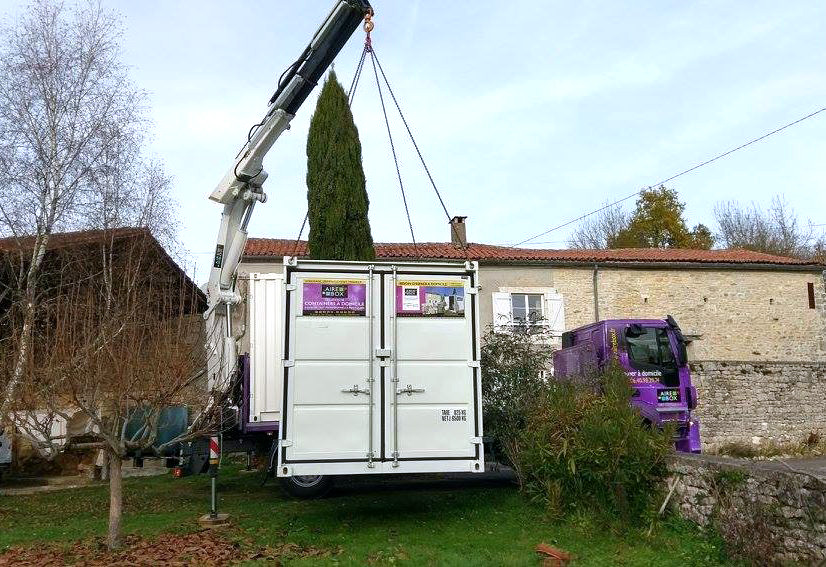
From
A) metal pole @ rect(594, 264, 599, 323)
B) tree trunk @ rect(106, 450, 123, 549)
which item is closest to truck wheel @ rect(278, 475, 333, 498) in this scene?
tree trunk @ rect(106, 450, 123, 549)

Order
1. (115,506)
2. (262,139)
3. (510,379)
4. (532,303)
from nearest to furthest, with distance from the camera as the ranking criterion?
(115,506) < (262,139) < (510,379) < (532,303)

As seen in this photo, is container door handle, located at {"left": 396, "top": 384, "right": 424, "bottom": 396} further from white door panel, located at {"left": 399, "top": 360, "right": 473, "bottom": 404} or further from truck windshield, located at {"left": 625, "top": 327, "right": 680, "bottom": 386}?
truck windshield, located at {"left": 625, "top": 327, "right": 680, "bottom": 386}

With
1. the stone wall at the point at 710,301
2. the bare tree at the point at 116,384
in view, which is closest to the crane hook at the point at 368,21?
the bare tree at the point at 116,384

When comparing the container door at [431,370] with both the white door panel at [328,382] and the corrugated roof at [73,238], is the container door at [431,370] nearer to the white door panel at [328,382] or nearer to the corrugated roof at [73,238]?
the white door panel at [328,382]

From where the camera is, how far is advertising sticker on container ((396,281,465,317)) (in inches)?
330

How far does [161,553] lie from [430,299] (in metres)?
4.10

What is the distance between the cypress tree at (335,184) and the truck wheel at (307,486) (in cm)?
382

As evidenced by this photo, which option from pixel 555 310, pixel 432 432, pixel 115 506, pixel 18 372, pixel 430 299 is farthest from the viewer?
pixel 555 310

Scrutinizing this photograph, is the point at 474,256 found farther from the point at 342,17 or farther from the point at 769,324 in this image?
the point at 342,17

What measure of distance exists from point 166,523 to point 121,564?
6.43ft

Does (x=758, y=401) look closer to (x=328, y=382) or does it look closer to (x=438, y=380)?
(x=438, y=380)

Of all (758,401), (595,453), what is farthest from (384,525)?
(758,401)

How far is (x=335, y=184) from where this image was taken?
1273 centimetres

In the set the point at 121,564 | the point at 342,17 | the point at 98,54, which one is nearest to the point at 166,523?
the point at 121,564
